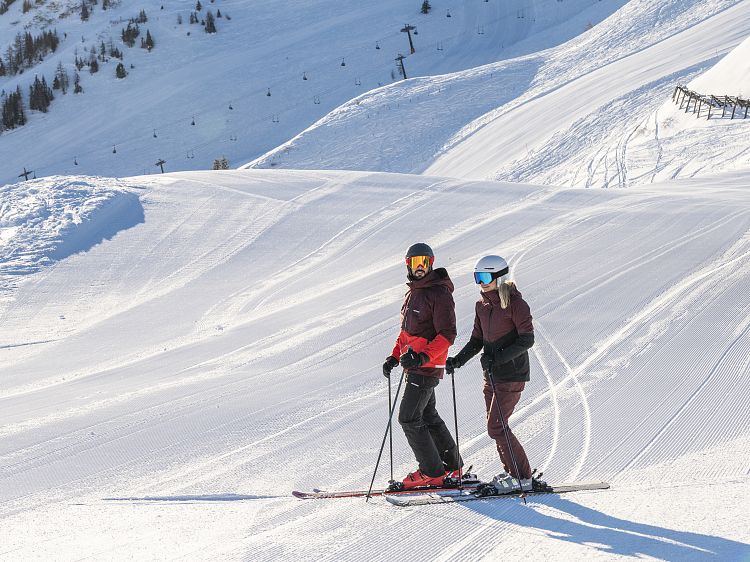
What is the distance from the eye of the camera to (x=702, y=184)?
20438mm

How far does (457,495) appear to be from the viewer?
6238mm

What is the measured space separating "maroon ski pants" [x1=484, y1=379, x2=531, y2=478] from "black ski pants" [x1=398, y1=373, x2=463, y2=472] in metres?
0.46

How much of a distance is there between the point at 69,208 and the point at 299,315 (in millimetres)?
8070

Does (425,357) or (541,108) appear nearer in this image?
(425,357)

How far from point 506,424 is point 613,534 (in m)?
1.23

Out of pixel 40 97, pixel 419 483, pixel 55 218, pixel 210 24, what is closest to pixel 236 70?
pixel 210 24

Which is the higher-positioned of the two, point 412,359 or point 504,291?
point 504,291

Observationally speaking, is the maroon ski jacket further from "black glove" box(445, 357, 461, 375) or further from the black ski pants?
the black ski pants

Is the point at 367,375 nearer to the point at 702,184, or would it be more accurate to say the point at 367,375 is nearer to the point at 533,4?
the point at 702,184

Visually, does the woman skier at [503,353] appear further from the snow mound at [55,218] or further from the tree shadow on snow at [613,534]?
the snow mound at [55,218]

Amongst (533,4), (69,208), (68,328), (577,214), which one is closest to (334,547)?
(68,328)

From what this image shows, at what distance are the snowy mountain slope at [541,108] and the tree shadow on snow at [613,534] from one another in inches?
891

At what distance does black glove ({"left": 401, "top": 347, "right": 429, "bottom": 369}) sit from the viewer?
607 centimetres

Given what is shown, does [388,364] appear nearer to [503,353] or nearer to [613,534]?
[503,353]
